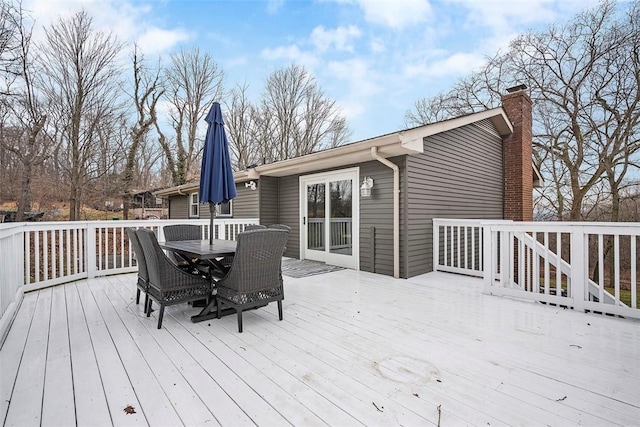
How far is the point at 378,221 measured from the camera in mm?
5715

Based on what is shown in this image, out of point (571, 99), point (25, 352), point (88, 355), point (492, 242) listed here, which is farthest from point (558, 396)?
point (571, 99)

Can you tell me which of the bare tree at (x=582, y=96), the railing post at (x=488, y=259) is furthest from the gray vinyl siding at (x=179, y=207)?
the bare tree at (x=582, y=96)

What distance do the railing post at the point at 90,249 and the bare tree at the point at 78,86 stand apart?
6480mm

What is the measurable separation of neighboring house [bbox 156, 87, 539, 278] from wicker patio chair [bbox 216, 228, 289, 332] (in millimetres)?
2714

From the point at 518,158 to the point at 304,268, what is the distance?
6151 millimetres

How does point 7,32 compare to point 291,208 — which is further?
point 291,208

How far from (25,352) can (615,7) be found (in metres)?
15.2

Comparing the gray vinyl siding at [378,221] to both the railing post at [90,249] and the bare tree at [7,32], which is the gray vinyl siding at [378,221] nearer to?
the railing post at [90,249]

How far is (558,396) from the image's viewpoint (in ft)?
6.21

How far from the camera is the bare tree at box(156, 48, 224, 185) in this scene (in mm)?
16094

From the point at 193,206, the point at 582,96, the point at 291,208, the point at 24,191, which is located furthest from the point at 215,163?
the point at 582,96

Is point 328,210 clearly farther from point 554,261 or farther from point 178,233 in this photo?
point 554,261

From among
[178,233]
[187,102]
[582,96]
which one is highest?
[187,102]

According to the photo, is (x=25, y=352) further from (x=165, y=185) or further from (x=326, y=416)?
(x=165, y=185)
